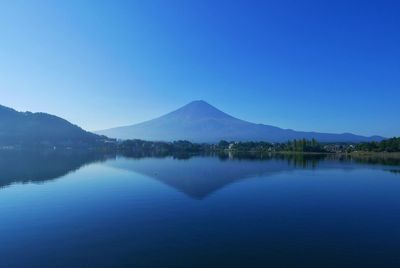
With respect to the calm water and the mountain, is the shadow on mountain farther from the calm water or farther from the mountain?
the mountain

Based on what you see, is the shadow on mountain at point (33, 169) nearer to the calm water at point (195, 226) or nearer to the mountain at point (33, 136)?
the calm water at point (195, 226)

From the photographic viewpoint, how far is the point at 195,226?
20141 millimetres

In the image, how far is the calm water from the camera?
15.0 metres

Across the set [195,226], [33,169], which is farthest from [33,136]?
[195,226]

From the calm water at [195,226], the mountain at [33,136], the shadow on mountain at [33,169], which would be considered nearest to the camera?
the calm water at [195,226]

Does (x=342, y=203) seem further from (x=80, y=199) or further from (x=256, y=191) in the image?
(x=80, y=199)

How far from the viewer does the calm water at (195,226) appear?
1495 centimetres

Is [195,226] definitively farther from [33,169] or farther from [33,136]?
[33,136]

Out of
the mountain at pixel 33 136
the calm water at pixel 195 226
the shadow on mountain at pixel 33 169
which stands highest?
the mountain at pixel 33 136

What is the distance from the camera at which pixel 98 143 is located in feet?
A: 627

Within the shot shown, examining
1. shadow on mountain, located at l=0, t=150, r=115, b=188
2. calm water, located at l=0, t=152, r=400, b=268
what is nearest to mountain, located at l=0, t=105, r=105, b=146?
shadow on mountain, located at l=0, t=150, r=115, b=188

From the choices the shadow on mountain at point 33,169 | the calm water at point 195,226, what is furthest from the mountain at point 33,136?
the calm water at point 195,226

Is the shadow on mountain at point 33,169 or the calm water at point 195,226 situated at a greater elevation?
the shadow on mountain at point 33,169

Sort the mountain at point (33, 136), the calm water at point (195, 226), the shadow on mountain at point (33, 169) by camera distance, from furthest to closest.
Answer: the mountain at point (33, 136)
the shadow on mountain at point (33, 169)
the calm water at point (195, 226)
